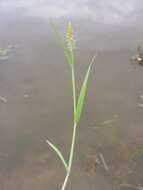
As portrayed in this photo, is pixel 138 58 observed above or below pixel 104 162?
above

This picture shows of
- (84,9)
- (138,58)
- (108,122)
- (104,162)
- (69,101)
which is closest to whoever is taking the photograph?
(104,162)

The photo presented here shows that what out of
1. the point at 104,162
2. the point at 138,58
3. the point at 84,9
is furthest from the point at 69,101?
the point at 84,9

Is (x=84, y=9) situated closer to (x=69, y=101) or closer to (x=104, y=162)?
(x=69, y=101)

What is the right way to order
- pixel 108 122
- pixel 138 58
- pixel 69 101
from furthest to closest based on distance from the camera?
pixel 138 58, pixel 69 101, pixel 108 122

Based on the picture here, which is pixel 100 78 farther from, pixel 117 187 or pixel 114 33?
pixel 117 187

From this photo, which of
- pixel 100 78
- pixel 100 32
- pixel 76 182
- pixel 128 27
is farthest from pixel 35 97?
pixel 128 27

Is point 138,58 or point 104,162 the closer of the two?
point 104,162

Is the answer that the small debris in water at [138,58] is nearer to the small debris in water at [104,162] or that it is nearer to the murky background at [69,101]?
the murky background at [69,101]

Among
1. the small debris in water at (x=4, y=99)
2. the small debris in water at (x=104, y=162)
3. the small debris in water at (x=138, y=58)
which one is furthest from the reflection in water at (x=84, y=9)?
the small debris in water at (x=104, y=162)
